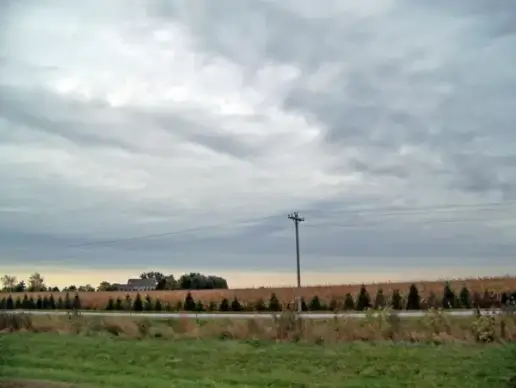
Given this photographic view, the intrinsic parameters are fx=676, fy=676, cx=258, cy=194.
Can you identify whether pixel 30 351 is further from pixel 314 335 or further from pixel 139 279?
pixel 139 279

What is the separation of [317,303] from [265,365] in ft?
111

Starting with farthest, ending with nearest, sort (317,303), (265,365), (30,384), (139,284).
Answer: (139,284) → (317,303) → (265,365) → (30,384)

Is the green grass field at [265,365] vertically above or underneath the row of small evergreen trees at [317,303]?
underneath

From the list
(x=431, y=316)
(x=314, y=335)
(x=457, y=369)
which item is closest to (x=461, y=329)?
(x=431, y=316)

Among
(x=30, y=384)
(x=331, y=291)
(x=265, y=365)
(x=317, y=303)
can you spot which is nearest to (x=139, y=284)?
(x=331, y=291)

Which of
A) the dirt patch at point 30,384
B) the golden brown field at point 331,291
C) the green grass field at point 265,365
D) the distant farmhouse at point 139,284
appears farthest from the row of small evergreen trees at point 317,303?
the distant farmhouse at point 139,284

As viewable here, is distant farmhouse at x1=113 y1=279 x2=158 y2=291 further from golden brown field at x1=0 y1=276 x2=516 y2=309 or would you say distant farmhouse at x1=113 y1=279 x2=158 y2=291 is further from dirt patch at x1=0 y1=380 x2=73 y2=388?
dirt patch at x1=0 y1=380 x2=73 y2=388

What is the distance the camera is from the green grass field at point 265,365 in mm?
13505

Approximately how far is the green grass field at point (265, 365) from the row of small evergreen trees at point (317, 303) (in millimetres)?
15777

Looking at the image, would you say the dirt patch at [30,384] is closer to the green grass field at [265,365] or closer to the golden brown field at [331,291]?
the green grass field at [265,365]

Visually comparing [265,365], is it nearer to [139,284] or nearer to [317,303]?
[317,303]

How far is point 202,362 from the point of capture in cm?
1664

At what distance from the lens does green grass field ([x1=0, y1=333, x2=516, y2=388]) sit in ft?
44.3

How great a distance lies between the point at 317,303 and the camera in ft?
161
